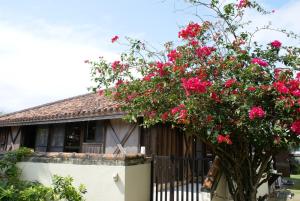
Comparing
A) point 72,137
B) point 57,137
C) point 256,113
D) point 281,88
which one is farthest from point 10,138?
point 281,88

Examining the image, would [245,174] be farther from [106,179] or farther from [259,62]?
[106,179]

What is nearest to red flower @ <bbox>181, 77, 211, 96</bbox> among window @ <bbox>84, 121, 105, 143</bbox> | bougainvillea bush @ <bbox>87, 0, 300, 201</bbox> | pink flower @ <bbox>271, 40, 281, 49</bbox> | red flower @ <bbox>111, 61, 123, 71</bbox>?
bougainvillea bush @ <bbox>87, 0, 300, 201</bbox>

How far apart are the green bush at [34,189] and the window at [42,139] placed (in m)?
7.40

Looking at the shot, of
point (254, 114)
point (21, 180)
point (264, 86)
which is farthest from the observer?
point (21, 180)

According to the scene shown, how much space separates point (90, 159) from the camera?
647 centimetres

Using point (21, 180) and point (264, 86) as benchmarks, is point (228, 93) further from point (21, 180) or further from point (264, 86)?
point (21, 180)

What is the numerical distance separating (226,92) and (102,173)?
3.04 metres

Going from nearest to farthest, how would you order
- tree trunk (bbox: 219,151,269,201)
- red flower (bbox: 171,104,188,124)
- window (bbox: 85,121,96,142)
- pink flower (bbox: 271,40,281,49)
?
red flower (bbox: 171,104,188,124) < pink flower (bbox: 271,40,281,49) < tree trunk (bbox: 219,151,269,201) < window (bbox: 85,121,96,142)

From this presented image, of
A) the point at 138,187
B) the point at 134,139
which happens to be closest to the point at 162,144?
the point at 134,139

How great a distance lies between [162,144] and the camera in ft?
34.0

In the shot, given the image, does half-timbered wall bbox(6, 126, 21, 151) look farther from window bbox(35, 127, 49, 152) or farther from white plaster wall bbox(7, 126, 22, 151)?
window bbox(35, 127, 49, 152)

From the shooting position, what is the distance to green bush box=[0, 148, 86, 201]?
5.91m

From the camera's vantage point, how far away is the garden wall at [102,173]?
19.9ft

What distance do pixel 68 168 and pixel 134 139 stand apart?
13.6ft
